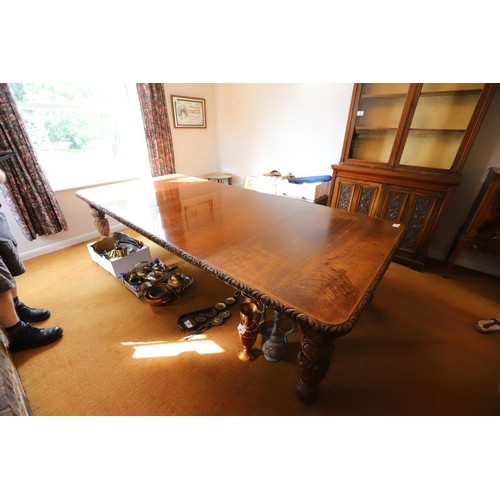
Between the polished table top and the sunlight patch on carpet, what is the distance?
737mm

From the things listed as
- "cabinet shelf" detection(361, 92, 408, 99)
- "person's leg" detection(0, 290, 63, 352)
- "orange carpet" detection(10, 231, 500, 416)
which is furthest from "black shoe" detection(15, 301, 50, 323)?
"cabinet shelf" detection(361, 92, 408, 99)

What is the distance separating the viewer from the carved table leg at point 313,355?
2.68ft

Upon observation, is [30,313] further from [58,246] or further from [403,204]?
[403,204]

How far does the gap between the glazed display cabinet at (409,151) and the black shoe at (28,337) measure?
8.99ft

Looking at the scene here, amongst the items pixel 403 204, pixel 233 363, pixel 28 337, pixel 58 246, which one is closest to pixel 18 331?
pixel 28 337

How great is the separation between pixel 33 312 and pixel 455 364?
2.84m

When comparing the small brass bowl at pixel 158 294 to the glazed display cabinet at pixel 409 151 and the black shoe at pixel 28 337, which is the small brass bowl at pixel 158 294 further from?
the glazed display cabinet at pixel 409 151

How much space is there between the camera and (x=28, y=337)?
1.46m

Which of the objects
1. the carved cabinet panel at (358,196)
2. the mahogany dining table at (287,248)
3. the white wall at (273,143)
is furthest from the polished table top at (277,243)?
the white wall at (273,143)

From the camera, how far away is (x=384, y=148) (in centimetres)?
230

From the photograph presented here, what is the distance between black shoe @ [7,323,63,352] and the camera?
1.43 meters

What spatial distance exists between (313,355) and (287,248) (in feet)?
1.53

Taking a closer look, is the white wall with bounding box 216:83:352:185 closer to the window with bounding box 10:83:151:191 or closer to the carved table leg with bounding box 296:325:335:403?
the window with bounding box 10:83:151:191
